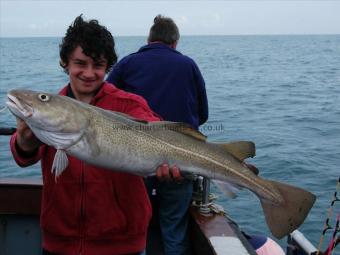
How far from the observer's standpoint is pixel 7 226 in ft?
16.2

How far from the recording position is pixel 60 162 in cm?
285

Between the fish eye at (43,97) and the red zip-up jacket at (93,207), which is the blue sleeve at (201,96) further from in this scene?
the fish eye at (43,97)

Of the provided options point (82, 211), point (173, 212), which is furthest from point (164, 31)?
point (82, 211)

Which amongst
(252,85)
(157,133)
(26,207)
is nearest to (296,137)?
(26,207)

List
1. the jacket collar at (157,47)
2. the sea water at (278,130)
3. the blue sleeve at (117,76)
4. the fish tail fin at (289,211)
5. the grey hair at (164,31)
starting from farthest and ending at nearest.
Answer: the sea water at (278,130) → the grey hair at (164,31) → the jacket collar at (157,47) → the blue sleeve at (117,76) → the fish tail fin at (289,211)

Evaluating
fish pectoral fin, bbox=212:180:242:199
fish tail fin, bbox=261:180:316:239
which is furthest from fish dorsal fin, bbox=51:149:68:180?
fish tail fin, bbox=261:180:316:239

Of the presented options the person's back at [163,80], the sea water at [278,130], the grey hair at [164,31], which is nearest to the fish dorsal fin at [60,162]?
the sea water at [278,130]

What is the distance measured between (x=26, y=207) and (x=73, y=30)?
231cm

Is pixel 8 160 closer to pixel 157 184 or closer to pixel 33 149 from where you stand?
pixel 157 184

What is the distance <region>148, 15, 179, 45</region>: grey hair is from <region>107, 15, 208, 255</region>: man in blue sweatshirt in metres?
0.16

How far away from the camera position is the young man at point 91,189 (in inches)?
121

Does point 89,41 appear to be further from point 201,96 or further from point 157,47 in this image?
point 201,96

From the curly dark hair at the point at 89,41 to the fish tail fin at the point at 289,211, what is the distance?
59.8 inches

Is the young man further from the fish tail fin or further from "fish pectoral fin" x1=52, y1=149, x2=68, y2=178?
the fish tail fin
